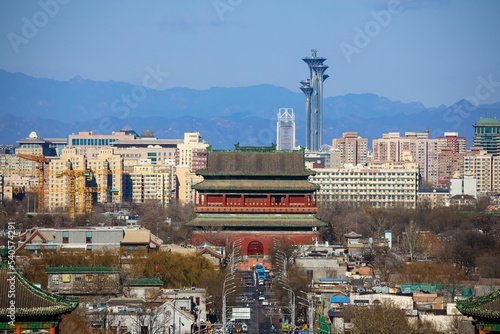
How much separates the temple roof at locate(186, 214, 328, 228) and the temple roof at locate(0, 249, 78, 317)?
78.9 meters

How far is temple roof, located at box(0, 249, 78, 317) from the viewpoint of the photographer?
128ft

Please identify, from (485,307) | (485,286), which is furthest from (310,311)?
(485,307)

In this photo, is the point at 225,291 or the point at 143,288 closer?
the point at 143,288

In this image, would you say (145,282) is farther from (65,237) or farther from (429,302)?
(65,237)

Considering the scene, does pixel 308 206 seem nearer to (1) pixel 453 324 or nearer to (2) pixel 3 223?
(2) pixel 3 223

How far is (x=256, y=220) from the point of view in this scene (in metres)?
120

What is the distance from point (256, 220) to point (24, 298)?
8058cm

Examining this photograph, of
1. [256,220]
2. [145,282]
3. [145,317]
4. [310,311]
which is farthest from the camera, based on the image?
[256,220]

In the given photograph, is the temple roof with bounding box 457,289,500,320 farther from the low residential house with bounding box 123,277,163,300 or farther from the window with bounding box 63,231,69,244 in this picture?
the window with bounding box 63,231,69,244

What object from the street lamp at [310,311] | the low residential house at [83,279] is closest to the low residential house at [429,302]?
the street lamp at [310,311]

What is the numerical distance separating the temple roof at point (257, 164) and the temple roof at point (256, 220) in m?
3.52

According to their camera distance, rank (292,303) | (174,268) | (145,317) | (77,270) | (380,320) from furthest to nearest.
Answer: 1. (174,268)
2. (77,270)
3. (292,303)
4. (145,317)
5. (380,320)

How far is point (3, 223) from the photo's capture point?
5512 inches

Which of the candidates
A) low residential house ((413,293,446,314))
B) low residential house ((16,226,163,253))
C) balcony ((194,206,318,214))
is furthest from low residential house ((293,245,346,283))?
balcony ((194,206,318,214))
